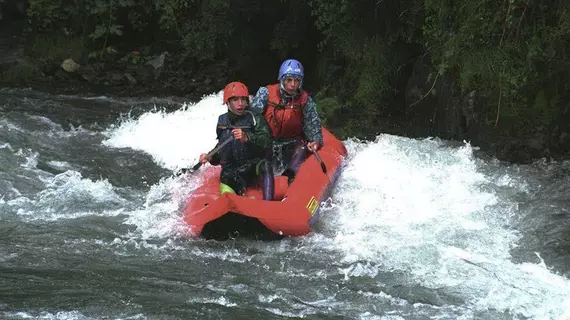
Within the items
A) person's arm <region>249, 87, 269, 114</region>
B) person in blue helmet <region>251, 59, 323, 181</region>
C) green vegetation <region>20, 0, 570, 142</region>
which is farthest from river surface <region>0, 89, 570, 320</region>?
person's arm <region>249, 87, 269, 114</region>

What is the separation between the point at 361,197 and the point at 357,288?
5.93ft

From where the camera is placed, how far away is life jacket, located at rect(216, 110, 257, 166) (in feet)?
19.8

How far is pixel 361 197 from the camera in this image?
21.4ft

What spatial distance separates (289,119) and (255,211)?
1617 mm

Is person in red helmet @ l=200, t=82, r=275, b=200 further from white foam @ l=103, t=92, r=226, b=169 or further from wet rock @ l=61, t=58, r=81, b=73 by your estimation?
wet rock @ l=61, t=58, r=81, b=73

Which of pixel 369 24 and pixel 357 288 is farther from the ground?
pixel 369 24

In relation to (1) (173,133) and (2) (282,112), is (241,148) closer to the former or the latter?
(2) (282,112)

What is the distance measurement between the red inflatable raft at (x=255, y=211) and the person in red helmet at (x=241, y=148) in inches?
5.8

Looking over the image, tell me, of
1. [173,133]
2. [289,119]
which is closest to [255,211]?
[289,119]

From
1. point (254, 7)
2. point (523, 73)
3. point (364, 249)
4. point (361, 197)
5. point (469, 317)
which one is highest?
Result: point (254, 7)

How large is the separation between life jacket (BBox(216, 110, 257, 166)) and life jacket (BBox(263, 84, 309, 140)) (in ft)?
2.06

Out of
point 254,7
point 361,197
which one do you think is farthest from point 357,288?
point 254,7

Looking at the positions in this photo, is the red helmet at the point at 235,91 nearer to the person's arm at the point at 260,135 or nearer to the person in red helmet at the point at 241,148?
the person in red helmet at the point at 241,148

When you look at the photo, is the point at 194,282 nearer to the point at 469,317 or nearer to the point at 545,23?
the point at 469,317
